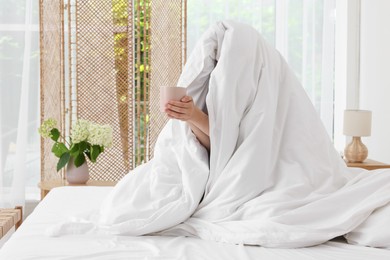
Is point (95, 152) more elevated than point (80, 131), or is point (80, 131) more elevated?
point (80, 131)

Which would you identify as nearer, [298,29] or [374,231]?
[374,231]

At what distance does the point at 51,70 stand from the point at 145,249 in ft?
10.0

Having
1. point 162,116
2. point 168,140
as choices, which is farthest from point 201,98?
point 162,116

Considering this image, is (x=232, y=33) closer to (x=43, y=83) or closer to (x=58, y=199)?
A: (x=58, y=199)

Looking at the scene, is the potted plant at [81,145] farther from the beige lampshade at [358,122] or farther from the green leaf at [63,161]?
the beige lampshade at [358,122]

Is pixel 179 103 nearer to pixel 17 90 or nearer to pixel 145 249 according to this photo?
pixel 145 249

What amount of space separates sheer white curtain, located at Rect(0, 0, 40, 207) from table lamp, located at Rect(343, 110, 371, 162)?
2379 mm

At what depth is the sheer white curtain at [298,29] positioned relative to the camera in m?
5.74

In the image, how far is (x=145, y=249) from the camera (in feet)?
7.01

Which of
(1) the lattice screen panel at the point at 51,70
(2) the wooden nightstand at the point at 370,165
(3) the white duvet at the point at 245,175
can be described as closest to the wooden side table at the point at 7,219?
(1) the lattice screen panel at the point at 51,70

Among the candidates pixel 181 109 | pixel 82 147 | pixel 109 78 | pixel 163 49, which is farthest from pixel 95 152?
pixel 181 109

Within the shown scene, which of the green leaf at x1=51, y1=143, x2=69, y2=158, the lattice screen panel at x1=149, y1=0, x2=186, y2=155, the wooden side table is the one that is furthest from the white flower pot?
the lattice screen panel at x1=149, y1=0, x2=186, y2=155

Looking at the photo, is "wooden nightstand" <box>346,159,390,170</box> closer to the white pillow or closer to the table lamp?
the table lamp

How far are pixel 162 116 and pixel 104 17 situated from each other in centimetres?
78
